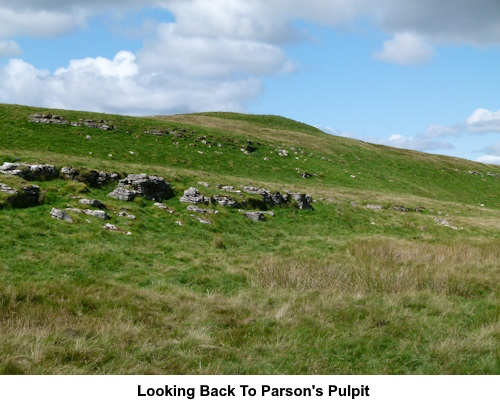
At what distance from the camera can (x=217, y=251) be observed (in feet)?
65.2

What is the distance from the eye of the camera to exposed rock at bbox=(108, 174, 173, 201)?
25125 millimetres

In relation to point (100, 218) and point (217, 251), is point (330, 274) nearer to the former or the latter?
point (217, 251)

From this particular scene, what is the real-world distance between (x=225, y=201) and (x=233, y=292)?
51.0 ft

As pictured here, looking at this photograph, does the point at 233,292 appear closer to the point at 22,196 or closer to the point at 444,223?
the point at 22,196

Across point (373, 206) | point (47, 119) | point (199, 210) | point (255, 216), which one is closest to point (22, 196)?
point (199, 210)

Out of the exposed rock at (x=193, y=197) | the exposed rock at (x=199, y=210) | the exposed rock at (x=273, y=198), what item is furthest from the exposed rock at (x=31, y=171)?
the exposed rock at (x=273, y=198)

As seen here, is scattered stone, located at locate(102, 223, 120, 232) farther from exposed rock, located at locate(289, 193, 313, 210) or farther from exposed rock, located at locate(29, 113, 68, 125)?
Result: exposed rock, located at locate(29, 113, 68, 125)

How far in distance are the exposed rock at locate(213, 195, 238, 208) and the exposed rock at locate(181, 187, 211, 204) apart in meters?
0.83

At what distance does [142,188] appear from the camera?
85.8 ft

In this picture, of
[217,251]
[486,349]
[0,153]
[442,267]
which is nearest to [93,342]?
[486,349]

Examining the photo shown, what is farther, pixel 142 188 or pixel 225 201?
pixel 225 201

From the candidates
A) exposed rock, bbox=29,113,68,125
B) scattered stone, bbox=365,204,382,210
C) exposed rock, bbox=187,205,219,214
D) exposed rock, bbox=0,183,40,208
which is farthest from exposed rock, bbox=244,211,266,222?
exposed rock, bbox=29,113,68,125

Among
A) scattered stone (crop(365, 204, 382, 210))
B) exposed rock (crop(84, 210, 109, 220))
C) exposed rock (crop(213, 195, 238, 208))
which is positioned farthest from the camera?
scattered stone (crop(365, 204, 382, 210))

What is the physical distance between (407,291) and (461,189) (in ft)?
198
